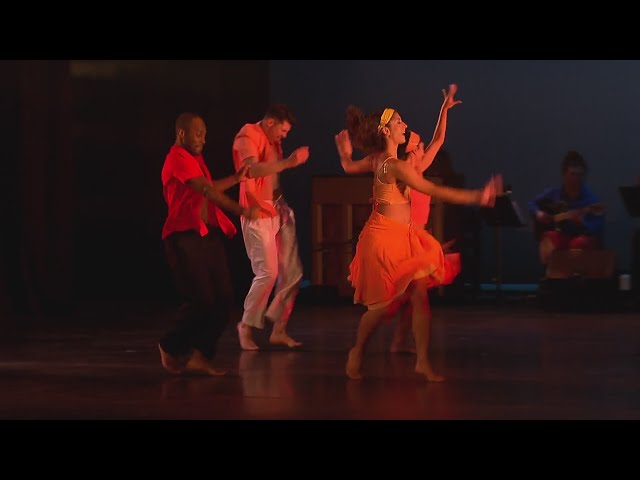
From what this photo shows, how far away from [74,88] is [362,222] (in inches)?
118

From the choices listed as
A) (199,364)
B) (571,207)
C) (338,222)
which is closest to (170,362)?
(199,364)

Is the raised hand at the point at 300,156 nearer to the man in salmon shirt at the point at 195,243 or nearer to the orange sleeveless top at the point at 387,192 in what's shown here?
the man in salmon shirt at the point at 195,243

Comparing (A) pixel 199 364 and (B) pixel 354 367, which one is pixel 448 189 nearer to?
(B) pixel 354 367

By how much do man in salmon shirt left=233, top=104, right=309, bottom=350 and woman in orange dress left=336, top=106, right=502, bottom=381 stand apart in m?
1.40

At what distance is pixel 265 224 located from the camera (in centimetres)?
938

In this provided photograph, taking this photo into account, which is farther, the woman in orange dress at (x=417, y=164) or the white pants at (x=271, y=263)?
the white pants at (x=271, y=263)

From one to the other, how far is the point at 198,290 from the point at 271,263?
56.8 inches

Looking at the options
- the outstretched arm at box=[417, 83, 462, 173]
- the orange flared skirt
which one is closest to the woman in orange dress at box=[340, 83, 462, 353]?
the outstretched arm at box=[417, 83, 462, 173]

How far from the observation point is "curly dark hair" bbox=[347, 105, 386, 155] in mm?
7883

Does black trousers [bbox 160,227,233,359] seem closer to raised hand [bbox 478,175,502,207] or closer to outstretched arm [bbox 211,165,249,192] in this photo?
outstretched arm [bbox 211,165,249,192]

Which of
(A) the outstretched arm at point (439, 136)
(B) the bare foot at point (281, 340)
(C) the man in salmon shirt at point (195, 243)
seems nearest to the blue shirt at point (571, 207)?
(B) the bare foot at point (281, 340)

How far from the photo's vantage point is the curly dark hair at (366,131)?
25.9 ft
